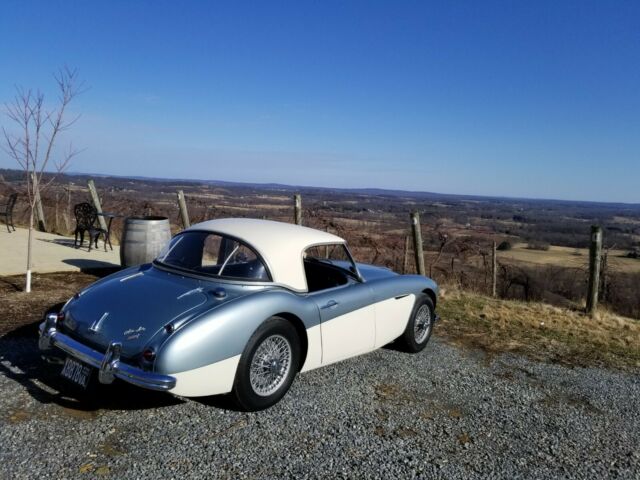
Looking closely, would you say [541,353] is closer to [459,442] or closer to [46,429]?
[459,442]

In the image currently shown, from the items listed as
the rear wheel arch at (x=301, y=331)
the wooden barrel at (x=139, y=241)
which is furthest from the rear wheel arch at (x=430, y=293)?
the wooden barrel at (x=139, y=241)

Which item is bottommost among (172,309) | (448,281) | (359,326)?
(448,281)

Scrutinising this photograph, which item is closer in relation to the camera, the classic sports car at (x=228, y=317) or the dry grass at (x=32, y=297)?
the classic sports car at (x=228, y=317)

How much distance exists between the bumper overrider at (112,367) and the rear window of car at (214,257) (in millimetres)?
986

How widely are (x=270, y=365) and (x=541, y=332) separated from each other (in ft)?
15.1

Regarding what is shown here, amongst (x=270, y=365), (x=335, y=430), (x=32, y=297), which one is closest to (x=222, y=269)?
(x=270, y=365)

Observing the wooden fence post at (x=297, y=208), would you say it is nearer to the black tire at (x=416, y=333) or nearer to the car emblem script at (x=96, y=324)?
the black tire at (x=416, y=333)

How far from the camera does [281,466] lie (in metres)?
2.87

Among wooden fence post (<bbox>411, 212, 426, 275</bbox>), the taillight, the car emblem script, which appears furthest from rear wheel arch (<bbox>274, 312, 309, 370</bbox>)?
wooden fence post (<bbox>411, 212, 426, 275</bbox>)

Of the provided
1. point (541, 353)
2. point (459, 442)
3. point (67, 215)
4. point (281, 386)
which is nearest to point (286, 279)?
point (281, 386)

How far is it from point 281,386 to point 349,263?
1530 millimetres

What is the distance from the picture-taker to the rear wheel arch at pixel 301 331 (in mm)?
3742

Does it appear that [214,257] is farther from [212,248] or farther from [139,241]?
[139,241]

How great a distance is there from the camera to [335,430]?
337 centimetres
